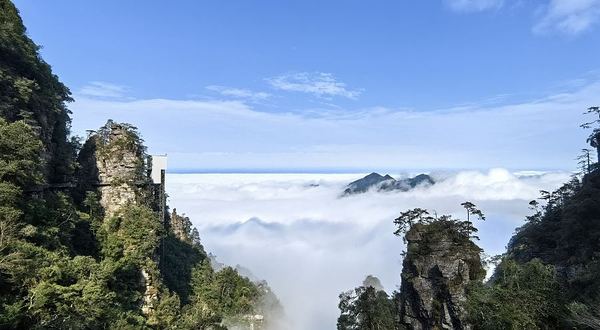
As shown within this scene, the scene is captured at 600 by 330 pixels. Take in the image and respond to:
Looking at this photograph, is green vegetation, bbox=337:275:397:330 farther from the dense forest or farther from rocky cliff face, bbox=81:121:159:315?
rocky cliff face, bbox=81:121:159:315

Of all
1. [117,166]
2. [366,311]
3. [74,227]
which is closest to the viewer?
[74,227]

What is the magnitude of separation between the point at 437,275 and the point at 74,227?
29.4m

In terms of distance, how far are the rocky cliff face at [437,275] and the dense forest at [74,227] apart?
20.0 m

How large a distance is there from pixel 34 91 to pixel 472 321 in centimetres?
3739

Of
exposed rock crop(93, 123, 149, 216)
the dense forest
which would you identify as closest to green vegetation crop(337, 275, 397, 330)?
the dense forest

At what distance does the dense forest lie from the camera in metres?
17.2

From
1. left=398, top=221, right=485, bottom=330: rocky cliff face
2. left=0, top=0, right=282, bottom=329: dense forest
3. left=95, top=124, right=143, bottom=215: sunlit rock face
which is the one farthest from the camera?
left=95, top=124, right=143, bottom=215: sunlit rock face

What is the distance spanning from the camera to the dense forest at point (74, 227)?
17172 mm

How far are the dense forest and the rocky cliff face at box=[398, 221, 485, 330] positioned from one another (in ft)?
65.5

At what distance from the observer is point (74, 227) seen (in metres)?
25.2

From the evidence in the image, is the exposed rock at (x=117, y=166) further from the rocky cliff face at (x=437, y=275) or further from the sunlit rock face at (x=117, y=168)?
the rocky cliff face at (x=437, y=275)

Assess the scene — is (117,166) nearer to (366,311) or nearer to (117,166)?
(117,166)

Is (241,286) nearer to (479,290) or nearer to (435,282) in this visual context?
(435,282)

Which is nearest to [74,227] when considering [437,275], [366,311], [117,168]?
[117,168]
